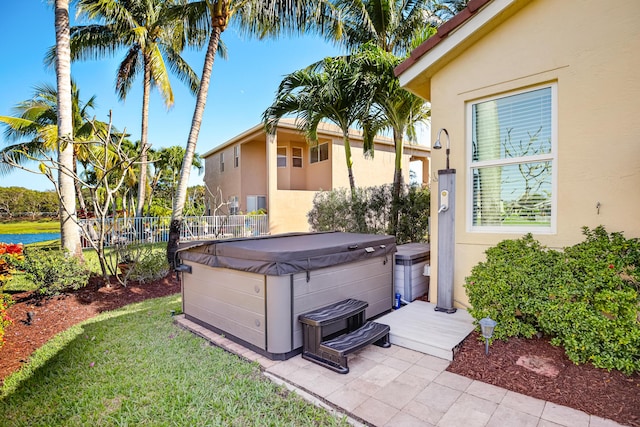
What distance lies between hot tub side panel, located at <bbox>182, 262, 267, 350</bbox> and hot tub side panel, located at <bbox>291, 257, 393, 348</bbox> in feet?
1.30

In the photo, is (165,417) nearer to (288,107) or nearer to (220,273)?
(220,273)

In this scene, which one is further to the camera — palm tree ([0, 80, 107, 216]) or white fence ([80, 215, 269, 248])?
white fence ([80, 215, 269, 248])

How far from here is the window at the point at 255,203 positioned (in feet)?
57.8

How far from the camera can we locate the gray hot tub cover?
3.46m

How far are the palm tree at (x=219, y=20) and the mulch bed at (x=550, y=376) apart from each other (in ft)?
23.4

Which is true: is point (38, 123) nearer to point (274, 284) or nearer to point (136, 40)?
point (136, 40)

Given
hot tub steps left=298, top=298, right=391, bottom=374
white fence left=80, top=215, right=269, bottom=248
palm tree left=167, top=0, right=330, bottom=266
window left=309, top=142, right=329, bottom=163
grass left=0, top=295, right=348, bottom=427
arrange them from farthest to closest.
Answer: window left=309, top=142, right=329, bottom=163 → white fence left=80, top=215, right=269, bottom=248 → palm tree left=167, top=0, right=330, bottom=266 → hot tub steps left=298, top=298, right=391, bottom=374 → grass left=0, top=295, right=348, bottom=427

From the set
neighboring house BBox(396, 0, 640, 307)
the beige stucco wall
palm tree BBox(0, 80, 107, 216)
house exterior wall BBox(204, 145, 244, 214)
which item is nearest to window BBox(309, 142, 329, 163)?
the beige stucco wall

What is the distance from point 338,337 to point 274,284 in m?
0.94

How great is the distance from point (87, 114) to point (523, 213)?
1951 centimetres

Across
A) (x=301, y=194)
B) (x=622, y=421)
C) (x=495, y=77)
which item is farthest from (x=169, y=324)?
(x=301, y=194)

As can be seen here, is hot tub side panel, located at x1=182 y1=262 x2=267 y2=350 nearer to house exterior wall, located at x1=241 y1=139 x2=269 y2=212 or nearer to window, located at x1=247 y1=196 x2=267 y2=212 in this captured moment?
house exterior wall, located at x1=241 y1=139 x2=269 y2=212

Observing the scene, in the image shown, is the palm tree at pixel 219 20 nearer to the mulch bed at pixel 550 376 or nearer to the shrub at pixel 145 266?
the shrub at pixel 145 266

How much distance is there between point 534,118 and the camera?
4.15 meters
